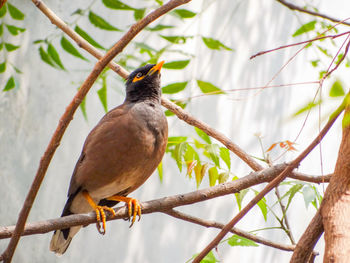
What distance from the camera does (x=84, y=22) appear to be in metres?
3.09

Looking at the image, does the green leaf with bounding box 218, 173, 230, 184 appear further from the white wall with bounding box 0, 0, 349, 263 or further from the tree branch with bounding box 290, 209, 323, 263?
the white wall with bounding box 0, 0, 349, 263

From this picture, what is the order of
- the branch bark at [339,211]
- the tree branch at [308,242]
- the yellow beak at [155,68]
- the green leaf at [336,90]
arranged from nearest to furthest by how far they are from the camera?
the green leaf at [336,90]
the branch bark at [339,211]
the tree branch at [308,242]
the yellow beak at [155,68]

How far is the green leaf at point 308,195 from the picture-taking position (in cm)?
150

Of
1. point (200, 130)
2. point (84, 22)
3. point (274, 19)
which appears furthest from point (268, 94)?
point (200, 130)

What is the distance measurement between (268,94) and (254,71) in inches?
7.9

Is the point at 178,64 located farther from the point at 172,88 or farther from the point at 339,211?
the point at 339,211

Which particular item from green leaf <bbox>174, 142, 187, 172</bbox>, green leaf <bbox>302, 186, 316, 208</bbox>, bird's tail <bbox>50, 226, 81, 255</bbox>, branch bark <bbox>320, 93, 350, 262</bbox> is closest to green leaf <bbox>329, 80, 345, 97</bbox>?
branch bark <bbox>320, 93, 350, 262</bbox>

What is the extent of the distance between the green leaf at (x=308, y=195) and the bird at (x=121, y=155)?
572mm

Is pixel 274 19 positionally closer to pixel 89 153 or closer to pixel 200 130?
pixel 200 130

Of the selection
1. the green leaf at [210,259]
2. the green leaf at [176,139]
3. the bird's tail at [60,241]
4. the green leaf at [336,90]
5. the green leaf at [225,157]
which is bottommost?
the bird's tail at [60,241]

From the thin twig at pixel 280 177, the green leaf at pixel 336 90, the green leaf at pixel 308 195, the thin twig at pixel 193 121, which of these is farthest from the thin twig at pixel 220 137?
the green leaf at pixel 336 90

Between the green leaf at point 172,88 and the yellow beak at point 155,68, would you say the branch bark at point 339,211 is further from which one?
the yellow beak at point 155,68

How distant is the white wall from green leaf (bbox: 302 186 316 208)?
1334 millimetres

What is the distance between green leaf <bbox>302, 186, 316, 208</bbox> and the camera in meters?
1.50
